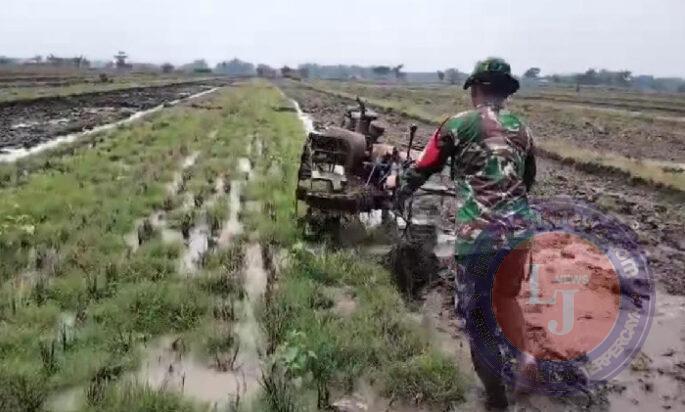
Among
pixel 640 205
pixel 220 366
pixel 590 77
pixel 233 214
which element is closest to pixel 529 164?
pixel 220 366

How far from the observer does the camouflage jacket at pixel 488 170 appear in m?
3.63

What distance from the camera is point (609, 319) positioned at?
5211 mm

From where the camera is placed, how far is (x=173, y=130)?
18.4 meters

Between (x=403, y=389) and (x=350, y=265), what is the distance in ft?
8.08

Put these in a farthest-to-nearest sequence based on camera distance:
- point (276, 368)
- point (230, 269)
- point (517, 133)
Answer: point (230, 269) < point (276, 368) < point (517, 133)

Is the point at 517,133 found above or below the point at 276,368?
above

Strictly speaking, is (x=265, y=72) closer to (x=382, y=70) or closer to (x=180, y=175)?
(x=382, y=70)

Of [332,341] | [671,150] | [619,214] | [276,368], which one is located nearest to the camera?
[276,368]

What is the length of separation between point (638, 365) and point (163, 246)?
4809mm

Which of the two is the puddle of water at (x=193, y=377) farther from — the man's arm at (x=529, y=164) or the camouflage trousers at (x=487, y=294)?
the man's arm at (x=529, y=164)

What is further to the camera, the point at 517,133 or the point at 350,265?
A: the point at 350,265

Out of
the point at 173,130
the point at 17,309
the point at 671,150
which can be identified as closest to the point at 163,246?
the point at 17,309

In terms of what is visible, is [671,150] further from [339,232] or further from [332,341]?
[332,341]

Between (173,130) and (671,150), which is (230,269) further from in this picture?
(671,150)
